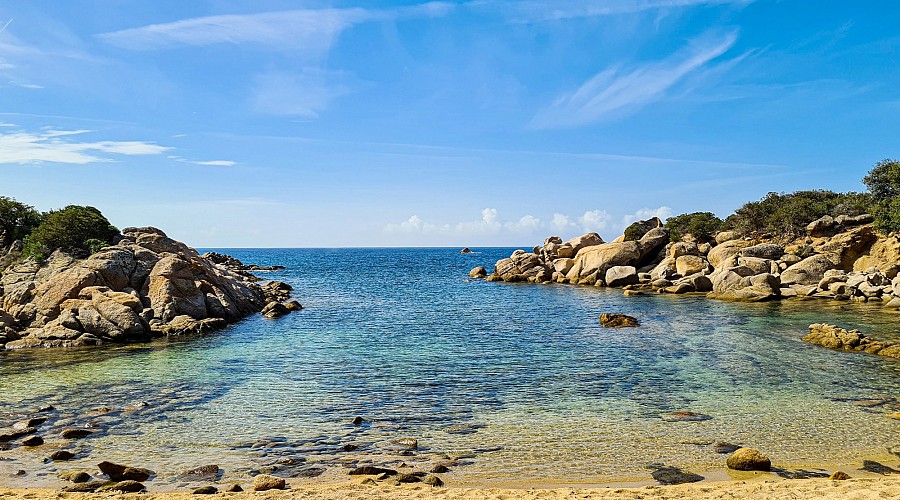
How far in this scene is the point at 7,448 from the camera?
14.1 m

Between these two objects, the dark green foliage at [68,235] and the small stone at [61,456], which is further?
the dark green foliage at [68,235]

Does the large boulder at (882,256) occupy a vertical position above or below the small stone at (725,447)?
above

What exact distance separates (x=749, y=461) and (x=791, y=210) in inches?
2686

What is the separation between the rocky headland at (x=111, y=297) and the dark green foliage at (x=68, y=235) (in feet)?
3.72

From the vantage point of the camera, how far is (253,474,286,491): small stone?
11422 mm

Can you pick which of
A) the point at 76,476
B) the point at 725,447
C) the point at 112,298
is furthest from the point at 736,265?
the point at 76,476

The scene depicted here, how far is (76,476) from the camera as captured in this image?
1202 centimetres

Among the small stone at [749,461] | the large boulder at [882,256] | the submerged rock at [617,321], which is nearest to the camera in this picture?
the small stone at [749,461]

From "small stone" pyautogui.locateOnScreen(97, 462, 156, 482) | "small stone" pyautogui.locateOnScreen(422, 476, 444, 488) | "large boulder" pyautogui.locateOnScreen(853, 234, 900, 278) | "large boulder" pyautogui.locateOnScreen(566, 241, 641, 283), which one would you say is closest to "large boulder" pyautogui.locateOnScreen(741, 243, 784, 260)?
"large boulder" pyautogui.locateOnScreen(853, 234, 900, 278)

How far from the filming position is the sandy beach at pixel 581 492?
10.6 meters

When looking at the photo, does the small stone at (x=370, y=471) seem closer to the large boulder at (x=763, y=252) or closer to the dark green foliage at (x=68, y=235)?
the dark green foliage at (x=68, y=235)

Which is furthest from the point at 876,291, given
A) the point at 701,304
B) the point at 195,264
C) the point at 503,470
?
the point at 195,264

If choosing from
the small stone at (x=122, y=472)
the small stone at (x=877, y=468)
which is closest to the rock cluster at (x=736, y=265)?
→ the small stone at (x=877, y=468)

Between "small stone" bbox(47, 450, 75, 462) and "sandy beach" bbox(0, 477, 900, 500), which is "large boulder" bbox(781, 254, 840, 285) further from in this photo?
"small stone" bbox(47, 450, 75, 462)
